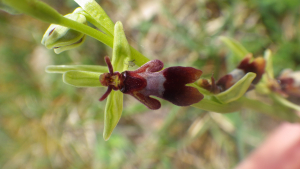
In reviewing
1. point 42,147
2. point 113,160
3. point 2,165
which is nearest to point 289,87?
point 113,160

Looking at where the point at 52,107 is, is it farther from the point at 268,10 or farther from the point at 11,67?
the point at 268,10

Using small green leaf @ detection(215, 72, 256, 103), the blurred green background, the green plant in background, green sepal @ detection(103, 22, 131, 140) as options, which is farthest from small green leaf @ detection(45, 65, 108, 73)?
the blurred green background

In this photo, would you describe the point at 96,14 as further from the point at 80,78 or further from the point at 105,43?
the point at 80,78

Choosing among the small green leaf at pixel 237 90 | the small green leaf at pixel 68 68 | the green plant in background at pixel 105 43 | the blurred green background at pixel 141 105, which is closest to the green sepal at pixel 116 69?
the green plant in background at pixel 105 43

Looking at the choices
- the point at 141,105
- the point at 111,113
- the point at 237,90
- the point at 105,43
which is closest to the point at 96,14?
the point at 105,43

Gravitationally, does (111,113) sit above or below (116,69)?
below

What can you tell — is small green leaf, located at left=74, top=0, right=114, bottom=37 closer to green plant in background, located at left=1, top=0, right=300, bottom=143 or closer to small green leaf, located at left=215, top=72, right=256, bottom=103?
green plant in background, located at left=1, top=0, right=300, bottom=143
